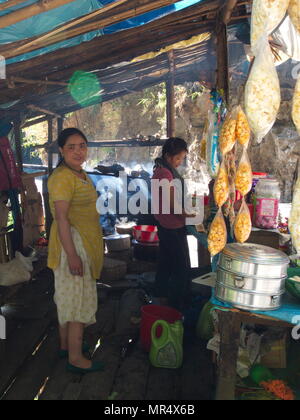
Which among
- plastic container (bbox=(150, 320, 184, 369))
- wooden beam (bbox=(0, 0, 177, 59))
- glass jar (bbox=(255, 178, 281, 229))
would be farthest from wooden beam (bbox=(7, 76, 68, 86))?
plastic container (bbox=(150, 320, 184, 369))

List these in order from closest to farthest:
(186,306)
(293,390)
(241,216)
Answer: (241,216) → (293,390) → (186,306)

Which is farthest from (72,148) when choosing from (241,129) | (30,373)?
(30,373)

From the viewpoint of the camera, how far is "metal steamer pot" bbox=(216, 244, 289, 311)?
1974 millimetres

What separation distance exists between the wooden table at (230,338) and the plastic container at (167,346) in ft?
3.12

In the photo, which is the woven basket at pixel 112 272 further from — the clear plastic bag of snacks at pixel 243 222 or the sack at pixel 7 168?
the clear plastic bag of snacks at pixel 243 222

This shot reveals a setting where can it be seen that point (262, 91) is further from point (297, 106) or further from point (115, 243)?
point (115, 243)

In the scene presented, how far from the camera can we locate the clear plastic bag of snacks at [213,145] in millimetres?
3037

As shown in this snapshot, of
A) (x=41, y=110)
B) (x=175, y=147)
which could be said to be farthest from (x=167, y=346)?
(x=41, y=110)

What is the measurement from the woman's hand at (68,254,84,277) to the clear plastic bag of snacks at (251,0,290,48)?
6.95 ft

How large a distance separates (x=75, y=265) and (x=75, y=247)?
15cm

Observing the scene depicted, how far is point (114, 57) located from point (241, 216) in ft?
9.05

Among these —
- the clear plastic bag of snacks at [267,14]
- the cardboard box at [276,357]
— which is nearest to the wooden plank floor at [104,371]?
the cardboard box at [276,357]
